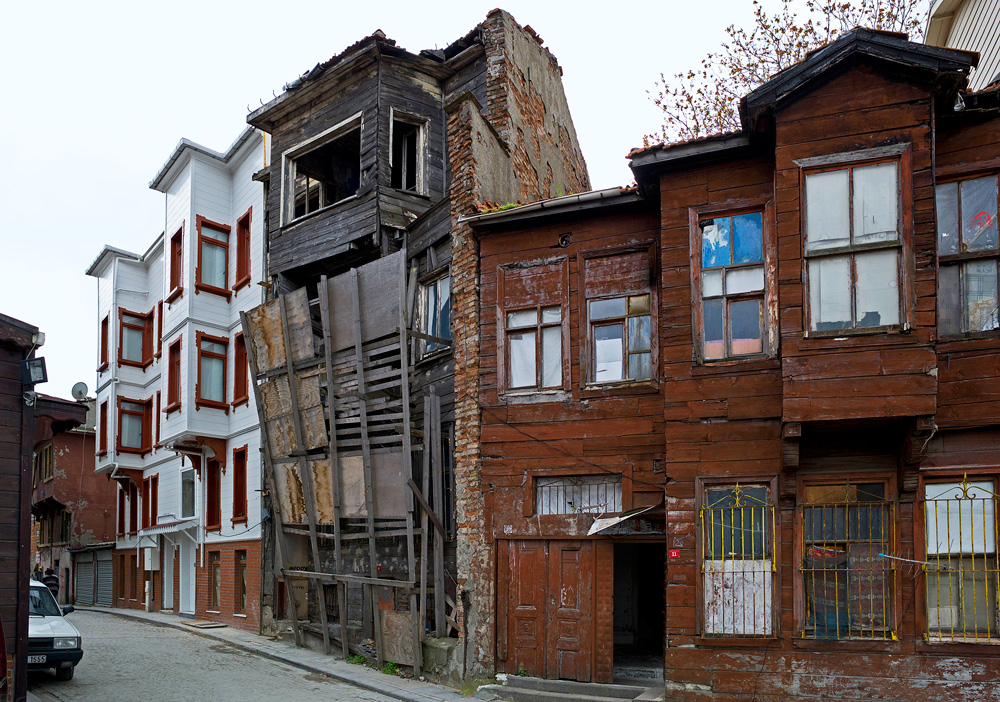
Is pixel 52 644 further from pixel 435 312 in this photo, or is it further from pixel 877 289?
pixel 877 289

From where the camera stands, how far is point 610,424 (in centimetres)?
1269

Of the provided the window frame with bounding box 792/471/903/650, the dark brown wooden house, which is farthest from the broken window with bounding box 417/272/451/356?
the window frame with bounding box 792/471/903/650

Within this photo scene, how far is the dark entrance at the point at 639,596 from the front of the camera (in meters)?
16.5

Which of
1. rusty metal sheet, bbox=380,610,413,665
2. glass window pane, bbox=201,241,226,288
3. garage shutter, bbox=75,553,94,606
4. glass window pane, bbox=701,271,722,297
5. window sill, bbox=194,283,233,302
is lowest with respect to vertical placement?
garage shutter, bbox=75,553,94,606

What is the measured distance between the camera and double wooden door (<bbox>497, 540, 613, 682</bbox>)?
1242cm

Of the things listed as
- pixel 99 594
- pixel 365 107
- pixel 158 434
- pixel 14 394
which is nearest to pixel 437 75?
pixel 365 107

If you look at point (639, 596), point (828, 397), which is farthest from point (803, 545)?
point (639, 596)

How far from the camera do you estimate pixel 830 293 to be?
33.8 ft

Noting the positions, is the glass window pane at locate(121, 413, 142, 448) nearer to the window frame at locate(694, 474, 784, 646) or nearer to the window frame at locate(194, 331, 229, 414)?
the window frame at locate(194, 331, 229, 414)

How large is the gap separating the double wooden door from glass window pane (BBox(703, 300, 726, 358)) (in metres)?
3.20

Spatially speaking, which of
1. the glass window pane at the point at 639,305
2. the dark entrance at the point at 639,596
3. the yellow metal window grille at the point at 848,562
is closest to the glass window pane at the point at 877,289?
the yellow metal window grille at the point at 848,562

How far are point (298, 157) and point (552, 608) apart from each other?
36.7 feet

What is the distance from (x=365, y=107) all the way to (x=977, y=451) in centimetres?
1262

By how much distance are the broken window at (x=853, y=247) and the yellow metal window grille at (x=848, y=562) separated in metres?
2.03
